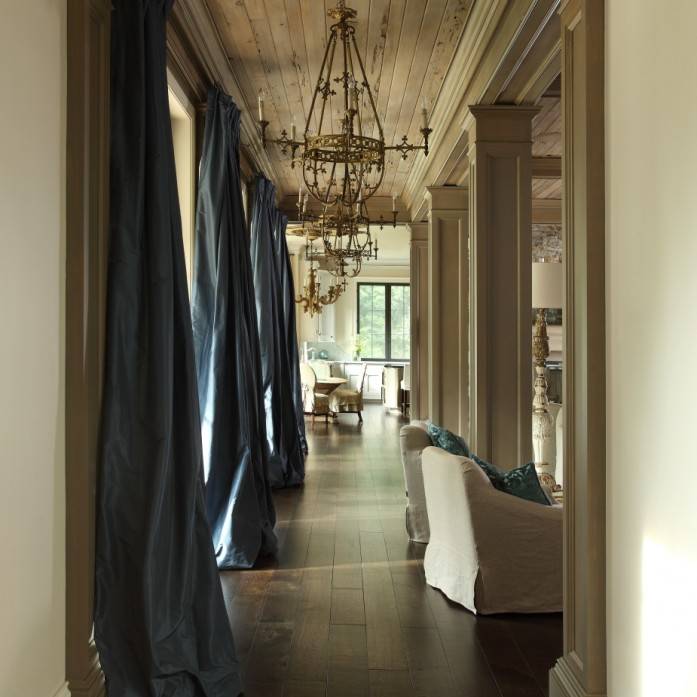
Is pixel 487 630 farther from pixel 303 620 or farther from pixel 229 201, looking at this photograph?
pixel 229 201

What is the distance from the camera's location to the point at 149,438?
275 centimetres

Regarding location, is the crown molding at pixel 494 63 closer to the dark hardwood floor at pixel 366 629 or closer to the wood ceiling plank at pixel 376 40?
the wood ceiling plank at pixel 376 40

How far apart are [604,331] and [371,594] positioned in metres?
2.20

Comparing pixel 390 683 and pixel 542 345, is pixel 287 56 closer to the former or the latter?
pixel 542 345

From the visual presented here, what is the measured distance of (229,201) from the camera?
15.7 ft

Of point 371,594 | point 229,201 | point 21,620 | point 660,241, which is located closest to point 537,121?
point 229,201

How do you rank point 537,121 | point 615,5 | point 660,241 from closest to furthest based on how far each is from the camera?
point 660,241 < point 615,5 < point 537,121

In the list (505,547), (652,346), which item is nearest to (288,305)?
(505,547)

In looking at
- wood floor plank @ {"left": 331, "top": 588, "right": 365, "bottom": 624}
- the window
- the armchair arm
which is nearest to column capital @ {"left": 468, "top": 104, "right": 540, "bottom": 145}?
the armchair arm

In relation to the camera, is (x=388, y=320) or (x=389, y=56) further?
(x=388, y=320)

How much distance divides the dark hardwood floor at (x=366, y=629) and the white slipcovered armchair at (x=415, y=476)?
114 mm

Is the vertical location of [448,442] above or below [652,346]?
below

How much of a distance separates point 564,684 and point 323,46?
3.98 metres

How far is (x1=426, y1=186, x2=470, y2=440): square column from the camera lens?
7.84m
